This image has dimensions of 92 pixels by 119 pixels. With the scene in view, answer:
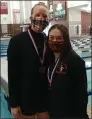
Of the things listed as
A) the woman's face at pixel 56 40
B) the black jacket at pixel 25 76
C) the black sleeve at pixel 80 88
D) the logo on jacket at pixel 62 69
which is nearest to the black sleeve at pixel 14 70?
the black jacket at pixel 25 76

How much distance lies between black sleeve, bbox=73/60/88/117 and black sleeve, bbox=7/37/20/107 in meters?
0.58

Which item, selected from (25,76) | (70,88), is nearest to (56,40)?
(70,88)

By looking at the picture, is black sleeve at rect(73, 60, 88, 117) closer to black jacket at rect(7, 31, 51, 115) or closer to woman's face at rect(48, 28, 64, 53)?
woman's face at rect(48, 28, 64, 53)

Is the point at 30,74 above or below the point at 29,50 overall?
below

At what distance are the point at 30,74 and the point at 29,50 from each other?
20cm

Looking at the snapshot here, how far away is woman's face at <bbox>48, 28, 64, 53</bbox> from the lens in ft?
5.76

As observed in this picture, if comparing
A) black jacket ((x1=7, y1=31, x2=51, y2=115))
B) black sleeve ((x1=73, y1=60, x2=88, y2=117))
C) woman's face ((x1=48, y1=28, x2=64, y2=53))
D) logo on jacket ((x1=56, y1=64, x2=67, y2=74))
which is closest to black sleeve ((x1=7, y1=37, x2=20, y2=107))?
black jacket ((x1=7, y1=31, x2=51, y2=115))

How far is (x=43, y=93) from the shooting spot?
2076mm

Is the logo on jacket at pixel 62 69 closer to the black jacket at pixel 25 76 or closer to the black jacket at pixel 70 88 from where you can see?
the black jacket at pixel 70 88

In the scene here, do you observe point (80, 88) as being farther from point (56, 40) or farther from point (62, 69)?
point (56, 40)

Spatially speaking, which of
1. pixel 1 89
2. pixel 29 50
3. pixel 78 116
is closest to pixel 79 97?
pixel 78 116

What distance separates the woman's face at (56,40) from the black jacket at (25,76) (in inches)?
9.9

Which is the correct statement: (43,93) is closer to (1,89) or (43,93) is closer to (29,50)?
(29,50)

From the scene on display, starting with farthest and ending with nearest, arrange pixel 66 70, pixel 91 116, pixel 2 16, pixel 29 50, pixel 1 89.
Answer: pixel 2 16 < pixel 1 89 < pixel 91 116 < pixel 29 50 < pixel 66 70
